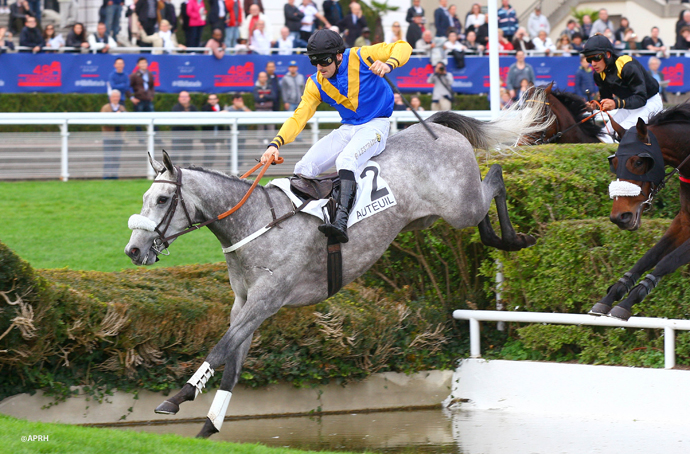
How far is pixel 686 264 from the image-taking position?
20.2ft

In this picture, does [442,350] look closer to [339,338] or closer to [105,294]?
[339,338]

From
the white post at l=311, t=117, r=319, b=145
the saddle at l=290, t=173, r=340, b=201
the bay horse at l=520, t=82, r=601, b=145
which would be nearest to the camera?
the saddle at l=290, t=173, r=340, b=201

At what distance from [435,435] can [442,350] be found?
125 centimetres

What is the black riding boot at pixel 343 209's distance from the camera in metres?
5.61

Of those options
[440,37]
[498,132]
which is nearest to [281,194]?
[498,132]

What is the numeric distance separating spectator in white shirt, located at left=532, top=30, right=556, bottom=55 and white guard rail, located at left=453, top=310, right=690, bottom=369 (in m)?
12.2

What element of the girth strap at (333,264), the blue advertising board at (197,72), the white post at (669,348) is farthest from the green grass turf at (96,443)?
the blue advertising board at (197,72)

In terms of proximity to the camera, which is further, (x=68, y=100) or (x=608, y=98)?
(x=68, y=100)

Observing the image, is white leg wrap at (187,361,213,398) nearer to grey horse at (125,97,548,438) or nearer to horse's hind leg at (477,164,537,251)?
grey horse at (125,97,548,438)

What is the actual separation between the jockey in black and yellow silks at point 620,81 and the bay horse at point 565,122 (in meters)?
0.79

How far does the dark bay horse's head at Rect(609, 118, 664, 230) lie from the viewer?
5.85 meters

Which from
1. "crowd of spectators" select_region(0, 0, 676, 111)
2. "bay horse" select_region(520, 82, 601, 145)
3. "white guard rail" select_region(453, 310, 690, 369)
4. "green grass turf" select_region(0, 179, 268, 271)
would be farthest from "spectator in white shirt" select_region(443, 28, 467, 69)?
"white guard rail" select_region(453, 310, 690, 369)

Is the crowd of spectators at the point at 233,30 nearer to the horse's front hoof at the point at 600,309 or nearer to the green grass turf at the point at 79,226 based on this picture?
the green grass turf at the point at 79,226

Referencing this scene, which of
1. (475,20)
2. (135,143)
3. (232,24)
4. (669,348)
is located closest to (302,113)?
(669,348)
